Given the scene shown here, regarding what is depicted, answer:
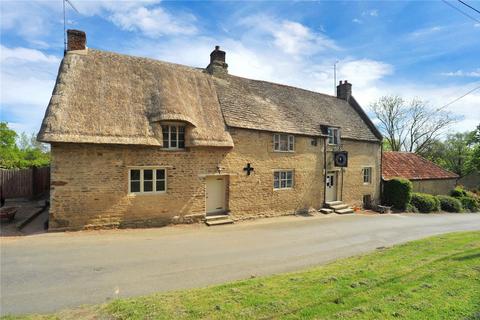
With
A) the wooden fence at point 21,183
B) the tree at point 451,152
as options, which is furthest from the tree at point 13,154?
the tree at point 451,152

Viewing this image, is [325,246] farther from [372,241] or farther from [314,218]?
[314,218]

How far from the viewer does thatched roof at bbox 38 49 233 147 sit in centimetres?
1114

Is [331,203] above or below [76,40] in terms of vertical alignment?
below

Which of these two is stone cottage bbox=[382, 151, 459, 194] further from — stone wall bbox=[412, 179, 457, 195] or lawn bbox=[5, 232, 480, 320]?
lawn bbox=[5, 232, 480, 320]

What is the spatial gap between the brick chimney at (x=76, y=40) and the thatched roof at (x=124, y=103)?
51 cm

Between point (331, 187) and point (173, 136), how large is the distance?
1228cm

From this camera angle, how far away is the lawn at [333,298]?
4656mm

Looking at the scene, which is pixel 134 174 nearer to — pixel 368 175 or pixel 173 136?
pixel 173 136

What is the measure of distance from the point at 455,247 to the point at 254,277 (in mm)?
7272

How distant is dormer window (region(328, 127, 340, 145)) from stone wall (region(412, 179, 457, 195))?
35.7ft

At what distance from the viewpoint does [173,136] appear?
43.1ft

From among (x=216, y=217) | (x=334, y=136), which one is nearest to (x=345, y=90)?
(x=334, y=136)

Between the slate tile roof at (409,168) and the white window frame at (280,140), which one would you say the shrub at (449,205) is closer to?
the slate tile roof at (409,168)

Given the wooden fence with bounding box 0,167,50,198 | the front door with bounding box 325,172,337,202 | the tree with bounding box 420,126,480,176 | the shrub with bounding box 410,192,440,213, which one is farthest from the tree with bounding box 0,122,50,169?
the tree with bounding box 420,126,480,176
